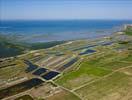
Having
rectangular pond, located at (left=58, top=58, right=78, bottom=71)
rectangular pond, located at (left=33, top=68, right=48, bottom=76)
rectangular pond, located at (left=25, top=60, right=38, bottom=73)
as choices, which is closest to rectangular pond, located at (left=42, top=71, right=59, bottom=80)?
rectangular pond, located at (left=33, top=68, right=48, bottom=76)

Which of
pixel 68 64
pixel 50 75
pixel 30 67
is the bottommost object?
pixel 50 75

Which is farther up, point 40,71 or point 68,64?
point 68,64

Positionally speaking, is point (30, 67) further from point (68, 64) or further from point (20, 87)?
point (20, 87)

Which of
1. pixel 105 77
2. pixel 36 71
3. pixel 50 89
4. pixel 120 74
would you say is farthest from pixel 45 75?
pixel 120 74

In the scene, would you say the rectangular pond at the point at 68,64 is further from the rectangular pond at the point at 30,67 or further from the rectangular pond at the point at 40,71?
the rectangular pond at the point at 30,67

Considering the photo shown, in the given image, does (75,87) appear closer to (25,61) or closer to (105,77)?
(105,77)

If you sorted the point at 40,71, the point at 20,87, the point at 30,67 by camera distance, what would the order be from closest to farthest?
the point at 20,87, the point at 40,71, the point at 30,67

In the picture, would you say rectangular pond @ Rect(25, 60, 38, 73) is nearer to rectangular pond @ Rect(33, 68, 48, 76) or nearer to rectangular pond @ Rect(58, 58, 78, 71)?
rectangular pond @ Rect(33, 68, 48, 76)

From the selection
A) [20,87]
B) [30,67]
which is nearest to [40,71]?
[30,67]

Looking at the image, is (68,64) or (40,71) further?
(68,64)
